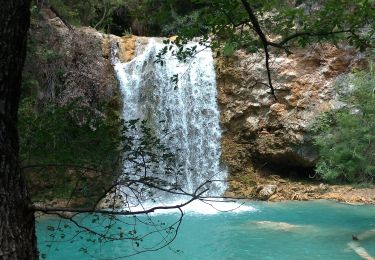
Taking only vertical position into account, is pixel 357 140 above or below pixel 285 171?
above

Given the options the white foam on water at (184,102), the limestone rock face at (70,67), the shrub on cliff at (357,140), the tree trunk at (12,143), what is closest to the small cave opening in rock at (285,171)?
the white foam on water at (184,102)

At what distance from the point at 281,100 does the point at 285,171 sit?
2.29 meters

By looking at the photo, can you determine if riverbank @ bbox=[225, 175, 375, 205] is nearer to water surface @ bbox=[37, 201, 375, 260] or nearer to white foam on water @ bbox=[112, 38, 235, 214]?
water surface @ bbox=[37, 201, 375, 260]

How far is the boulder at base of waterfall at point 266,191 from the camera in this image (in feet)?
40.9

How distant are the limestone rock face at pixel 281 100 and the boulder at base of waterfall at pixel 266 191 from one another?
1.34m

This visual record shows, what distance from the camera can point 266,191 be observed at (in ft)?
41.4

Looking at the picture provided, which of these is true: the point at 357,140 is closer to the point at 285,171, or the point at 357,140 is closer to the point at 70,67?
the point at 285,171

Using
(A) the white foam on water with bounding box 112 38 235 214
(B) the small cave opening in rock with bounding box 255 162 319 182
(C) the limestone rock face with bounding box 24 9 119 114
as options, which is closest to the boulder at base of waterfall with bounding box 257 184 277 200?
(B) the small cave opening in rock with bounding box 255 162 319 182

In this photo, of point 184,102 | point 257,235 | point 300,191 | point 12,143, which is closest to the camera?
point 12,143

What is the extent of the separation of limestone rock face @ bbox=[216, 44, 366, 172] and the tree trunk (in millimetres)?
11926

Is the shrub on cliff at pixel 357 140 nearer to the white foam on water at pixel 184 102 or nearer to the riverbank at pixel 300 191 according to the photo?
the riverbank at pixel 300 191

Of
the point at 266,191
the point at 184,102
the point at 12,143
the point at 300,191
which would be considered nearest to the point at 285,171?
the point at 300,191

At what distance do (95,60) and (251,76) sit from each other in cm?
449

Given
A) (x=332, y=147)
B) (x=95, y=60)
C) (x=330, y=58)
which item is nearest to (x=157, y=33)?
(x=95, y=60)
